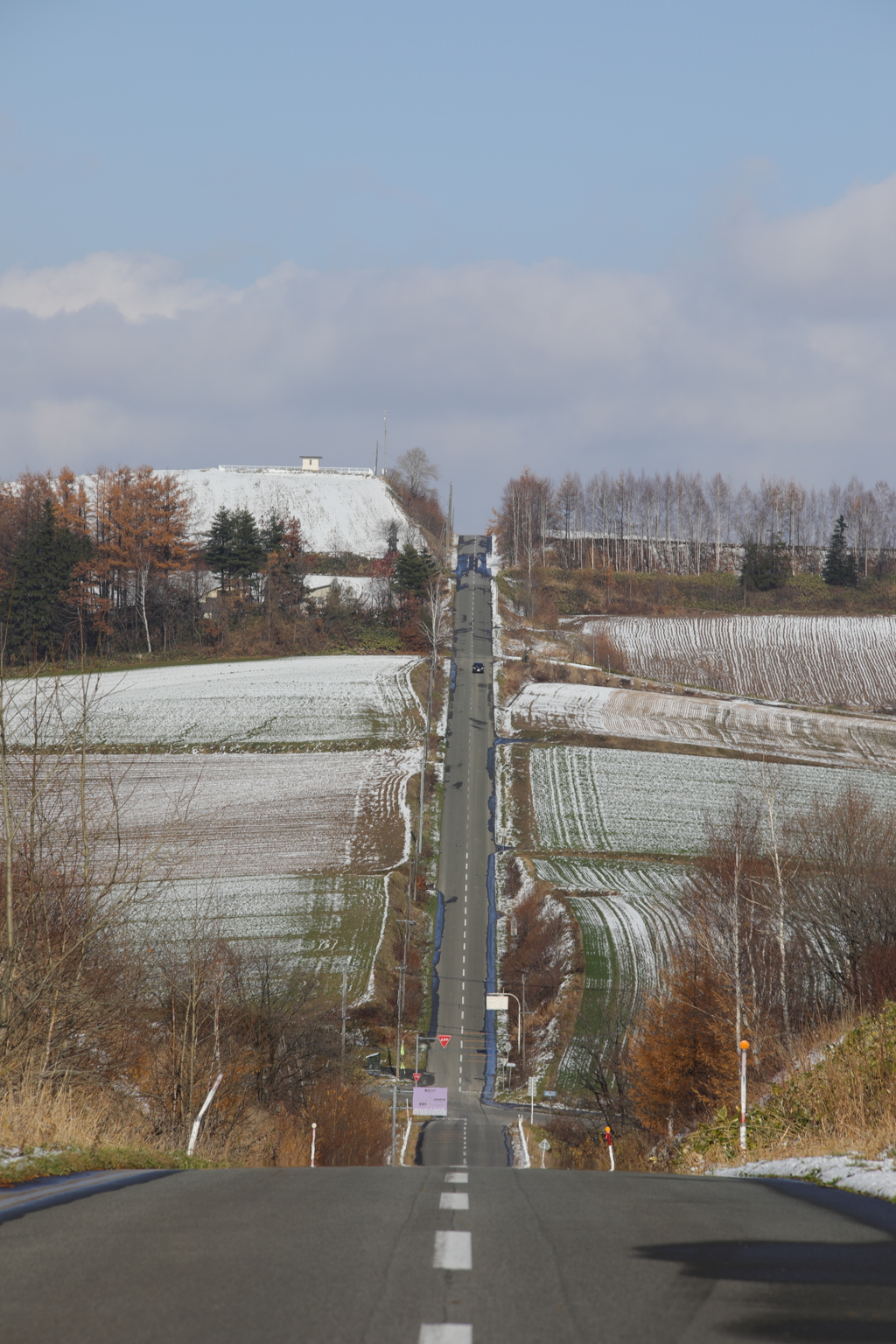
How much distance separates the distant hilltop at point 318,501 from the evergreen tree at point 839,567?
2273 inches

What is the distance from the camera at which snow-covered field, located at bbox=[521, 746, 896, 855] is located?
235 ft

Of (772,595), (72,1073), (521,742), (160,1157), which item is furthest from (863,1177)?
(772,595)

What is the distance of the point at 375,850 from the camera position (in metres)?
68.2

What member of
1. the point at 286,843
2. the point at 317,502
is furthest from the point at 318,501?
the point at 286,843

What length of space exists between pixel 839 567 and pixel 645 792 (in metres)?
76.6

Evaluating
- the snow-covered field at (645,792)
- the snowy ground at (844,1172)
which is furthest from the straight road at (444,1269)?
the snow-covered field at (645,792)

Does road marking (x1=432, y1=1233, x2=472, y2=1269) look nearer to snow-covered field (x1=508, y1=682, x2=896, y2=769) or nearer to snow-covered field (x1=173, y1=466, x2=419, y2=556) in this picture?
snow-covered field (x1=508, y1=682, x2=896, y2=769)

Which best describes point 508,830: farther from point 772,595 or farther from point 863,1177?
point 772,595

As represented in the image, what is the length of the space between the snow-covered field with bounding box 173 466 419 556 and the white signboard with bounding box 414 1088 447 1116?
116 metres

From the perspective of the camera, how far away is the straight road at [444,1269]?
14.7ft

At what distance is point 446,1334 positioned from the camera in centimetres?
434

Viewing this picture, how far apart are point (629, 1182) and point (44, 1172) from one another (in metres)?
5.09

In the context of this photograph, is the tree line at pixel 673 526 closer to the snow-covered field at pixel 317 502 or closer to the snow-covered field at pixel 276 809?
the snow-covered field at pixel 317 502

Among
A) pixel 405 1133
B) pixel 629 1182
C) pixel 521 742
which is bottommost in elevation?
pixel 405 1133
